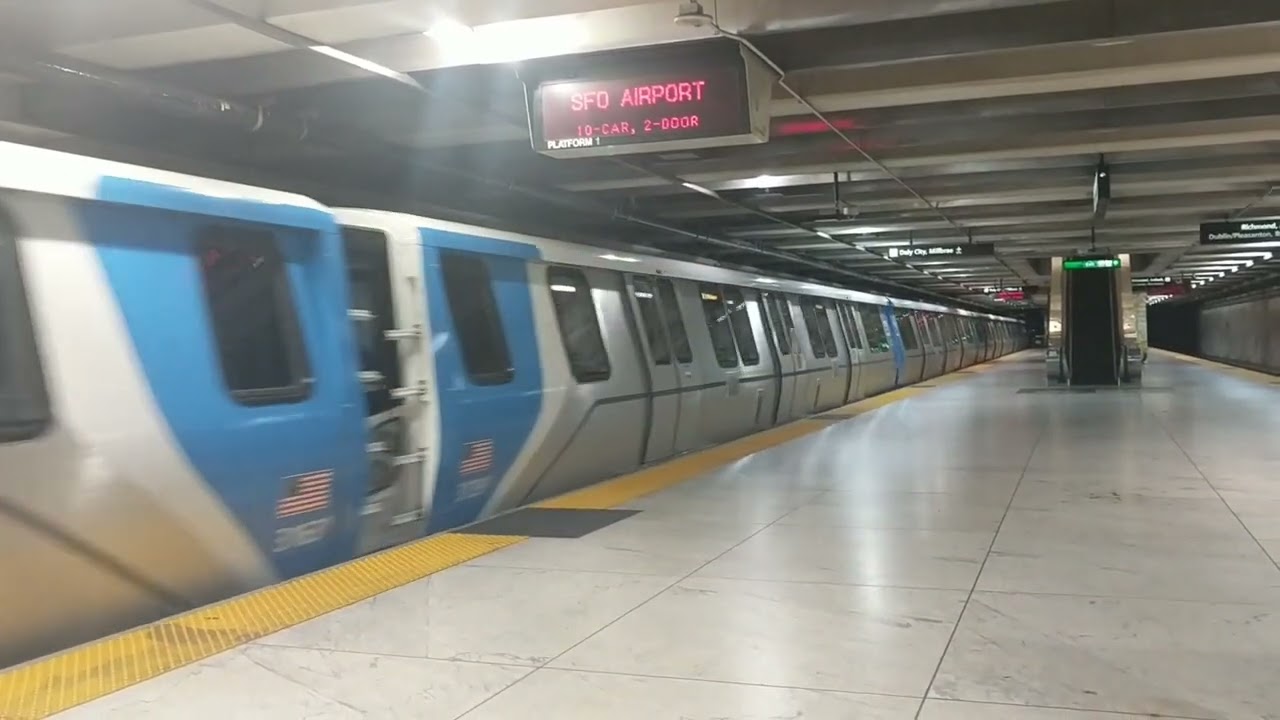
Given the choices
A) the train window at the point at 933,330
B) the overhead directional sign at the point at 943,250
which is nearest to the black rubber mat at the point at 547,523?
the overhead directional sign at the point at 943,250

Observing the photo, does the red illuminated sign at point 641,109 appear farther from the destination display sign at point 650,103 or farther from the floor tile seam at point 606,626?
the floor tile seam at point 606,626

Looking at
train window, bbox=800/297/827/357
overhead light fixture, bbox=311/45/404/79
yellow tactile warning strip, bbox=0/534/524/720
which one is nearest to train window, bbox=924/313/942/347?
train window, bbox=800/297/827/357

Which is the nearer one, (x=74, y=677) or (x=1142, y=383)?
(x=74, y=677)

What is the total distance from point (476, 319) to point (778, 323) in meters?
8.82

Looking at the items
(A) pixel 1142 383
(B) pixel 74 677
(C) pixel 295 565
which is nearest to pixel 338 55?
(C) pixel 295 565

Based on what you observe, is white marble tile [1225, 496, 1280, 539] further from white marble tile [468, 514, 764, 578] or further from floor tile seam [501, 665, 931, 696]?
floor tile seam [501, 665, 931, 696]

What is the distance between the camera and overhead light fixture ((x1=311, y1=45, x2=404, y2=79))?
695 centimetres

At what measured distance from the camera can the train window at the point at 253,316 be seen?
545 centimetres

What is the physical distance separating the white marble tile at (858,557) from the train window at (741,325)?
6.95m

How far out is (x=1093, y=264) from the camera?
72.2 ft

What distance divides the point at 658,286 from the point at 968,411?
7172mm

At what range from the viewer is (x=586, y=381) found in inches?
367

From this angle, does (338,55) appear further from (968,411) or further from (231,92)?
(968,411)

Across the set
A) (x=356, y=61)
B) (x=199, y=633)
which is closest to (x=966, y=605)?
(x=199, y=633)
